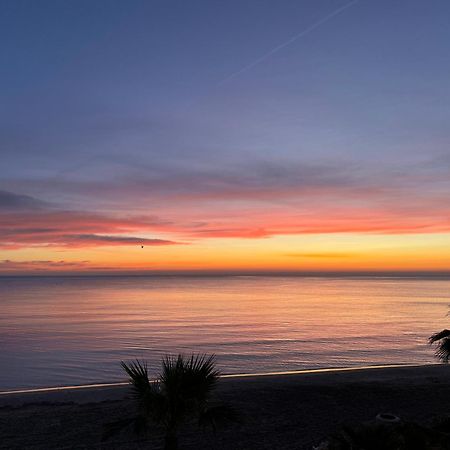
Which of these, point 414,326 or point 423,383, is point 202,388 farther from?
point 414,326

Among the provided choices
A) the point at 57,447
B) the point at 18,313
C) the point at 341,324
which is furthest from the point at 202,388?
the point at 18,313

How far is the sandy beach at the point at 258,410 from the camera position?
12352 mm

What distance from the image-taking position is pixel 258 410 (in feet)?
50.0

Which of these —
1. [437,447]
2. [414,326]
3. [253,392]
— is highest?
[437,447]

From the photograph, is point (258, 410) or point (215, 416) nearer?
point (215, 416)

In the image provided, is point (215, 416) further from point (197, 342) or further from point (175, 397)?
point (197, 342)

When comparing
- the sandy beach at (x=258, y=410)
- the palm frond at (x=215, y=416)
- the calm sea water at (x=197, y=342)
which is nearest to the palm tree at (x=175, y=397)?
the palm frond at (x=215, y=416)

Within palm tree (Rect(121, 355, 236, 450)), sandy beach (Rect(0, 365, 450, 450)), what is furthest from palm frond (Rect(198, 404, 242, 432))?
sandy beach (Rect(0, 365, 450, 450))

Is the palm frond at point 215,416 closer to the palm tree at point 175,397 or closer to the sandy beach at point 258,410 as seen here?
the palm tree at point 175,397

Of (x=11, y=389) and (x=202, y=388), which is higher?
(x=202, y=388)

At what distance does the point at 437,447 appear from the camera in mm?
8430

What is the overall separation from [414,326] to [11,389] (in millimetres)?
47815

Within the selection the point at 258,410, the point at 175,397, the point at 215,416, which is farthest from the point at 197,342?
the point at 175,397

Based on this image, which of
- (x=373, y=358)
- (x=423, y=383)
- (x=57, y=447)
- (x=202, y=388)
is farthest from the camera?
(x=373, y=358)
